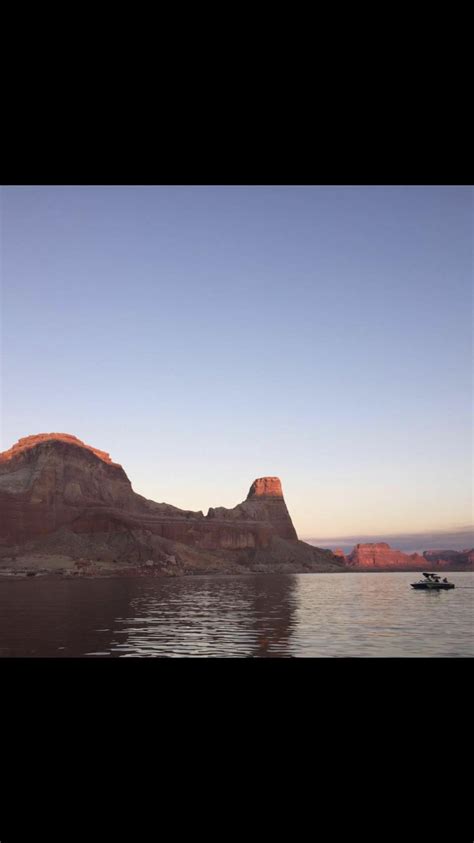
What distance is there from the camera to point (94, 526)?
142 metres

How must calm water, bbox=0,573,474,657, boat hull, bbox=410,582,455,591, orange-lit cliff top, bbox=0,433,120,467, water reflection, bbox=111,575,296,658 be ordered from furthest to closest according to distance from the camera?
orange-lit cliff top, bbox=0,433,120,467 < boat hull, bbox=410,582,455,591 < calm water, bbox=0,573,474,657 < water reflection, bbox=111,575,296,658

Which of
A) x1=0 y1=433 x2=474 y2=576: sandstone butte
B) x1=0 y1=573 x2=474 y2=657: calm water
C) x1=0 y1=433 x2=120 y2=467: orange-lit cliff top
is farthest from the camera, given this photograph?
x1=0 y1=433 x2=120 y2=467: orange-lit cliff top

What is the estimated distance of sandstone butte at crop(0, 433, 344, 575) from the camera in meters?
132

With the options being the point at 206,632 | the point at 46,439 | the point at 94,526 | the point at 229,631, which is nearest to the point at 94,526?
the point at 94,526

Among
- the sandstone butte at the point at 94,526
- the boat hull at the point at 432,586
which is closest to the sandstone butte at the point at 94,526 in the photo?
→ the sandstone butte at the point at 94,526

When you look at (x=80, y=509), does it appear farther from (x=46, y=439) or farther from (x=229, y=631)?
(x=229, y=631)

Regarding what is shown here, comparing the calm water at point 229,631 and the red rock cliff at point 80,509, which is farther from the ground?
the red rock cliff at point 80,509

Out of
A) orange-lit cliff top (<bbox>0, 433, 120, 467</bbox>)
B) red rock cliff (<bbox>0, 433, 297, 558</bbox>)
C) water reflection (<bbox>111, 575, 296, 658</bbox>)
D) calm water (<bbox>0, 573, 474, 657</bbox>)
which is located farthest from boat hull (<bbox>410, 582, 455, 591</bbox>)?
orange-lit cliff top (<bbox>0, 433, 120, 467</bbox>)

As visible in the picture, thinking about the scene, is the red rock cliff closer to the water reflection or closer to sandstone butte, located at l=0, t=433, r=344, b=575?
sandstone butte, located at l=0, t=433, r=344, b=575

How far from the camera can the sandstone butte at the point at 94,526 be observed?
132 m

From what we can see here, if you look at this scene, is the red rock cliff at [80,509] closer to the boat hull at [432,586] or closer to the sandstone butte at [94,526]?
the sandstone butte at [94,526]
